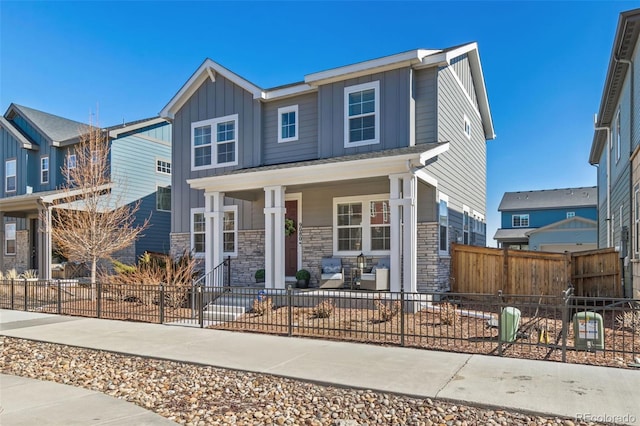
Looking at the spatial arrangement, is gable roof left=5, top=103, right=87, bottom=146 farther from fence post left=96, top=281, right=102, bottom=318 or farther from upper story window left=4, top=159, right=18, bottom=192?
fence post left=96, top=281, right=102, bottom=318

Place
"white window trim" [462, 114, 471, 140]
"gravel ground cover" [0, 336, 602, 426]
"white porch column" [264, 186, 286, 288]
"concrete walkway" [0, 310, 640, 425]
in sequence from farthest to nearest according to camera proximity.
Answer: "white window trim" [462, 114, 471, 140] < "white porch column" [264, 186, 286, 288] < "concrete walkway" [0, 310, 640, 425] < "gravel ground cover" [0, 336, 602, 426]

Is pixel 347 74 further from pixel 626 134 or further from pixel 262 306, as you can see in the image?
pixel 626 134

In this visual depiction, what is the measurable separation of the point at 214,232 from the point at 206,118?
469 cm

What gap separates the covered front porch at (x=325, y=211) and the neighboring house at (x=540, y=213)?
21775mm

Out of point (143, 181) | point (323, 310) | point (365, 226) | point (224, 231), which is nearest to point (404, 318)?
point (323, 310)

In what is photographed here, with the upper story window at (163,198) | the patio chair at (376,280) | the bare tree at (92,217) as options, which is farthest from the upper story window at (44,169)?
the patio chair at (376,280)

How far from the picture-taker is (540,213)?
116ft

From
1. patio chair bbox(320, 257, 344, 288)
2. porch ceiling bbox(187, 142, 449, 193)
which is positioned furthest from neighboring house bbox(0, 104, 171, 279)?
patio chair bbox(320, 257, 344, 288)

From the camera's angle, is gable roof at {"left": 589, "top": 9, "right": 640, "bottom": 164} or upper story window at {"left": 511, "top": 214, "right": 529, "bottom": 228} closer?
gable roof at {"left": 589, "top": 9, "right": 640, "bottom": 164}

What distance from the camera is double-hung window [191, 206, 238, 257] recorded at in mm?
14039

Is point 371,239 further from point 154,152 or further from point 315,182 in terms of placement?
point 154,152

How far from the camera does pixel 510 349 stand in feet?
21.5

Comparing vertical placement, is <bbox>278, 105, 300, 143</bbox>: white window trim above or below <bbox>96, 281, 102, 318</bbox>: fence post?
above

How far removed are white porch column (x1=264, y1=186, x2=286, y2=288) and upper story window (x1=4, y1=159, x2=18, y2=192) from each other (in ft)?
54.7
